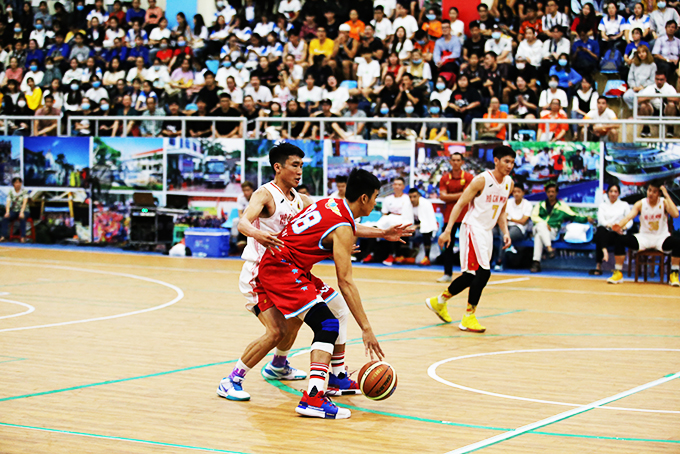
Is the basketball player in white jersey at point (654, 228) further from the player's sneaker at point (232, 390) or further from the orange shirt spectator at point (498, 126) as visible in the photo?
the player's sneaker at point (232, 390)

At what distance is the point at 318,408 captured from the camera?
5.84m

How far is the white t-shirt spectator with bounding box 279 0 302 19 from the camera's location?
22.7m

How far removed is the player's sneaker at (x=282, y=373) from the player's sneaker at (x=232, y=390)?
0.68 metres

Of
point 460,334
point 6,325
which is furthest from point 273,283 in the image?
point 6,325

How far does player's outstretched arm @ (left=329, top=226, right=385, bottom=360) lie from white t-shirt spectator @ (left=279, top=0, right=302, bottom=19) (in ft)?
58.1

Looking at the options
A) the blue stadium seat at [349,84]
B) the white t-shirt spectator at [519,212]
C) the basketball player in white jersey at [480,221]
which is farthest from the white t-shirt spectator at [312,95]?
the basketball player in white jersey at [480,221]

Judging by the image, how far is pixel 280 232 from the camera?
6.71 meters

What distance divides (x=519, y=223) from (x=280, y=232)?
422 inches

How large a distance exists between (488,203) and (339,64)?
11.2 m

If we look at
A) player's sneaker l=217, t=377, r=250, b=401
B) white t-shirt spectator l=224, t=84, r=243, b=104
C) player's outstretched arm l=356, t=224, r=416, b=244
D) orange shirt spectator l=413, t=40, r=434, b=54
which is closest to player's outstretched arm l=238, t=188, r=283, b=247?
player's outstretched arm l=356, t=224, r=416, b=244

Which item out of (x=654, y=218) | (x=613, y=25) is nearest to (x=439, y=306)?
(x=654, y=218)

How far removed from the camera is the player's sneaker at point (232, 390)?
6281mm

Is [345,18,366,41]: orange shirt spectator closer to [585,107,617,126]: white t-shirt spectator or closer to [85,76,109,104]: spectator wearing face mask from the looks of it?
[585,107,617,126]: white t-shirt spectator

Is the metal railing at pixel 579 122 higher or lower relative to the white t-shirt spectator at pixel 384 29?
lower
